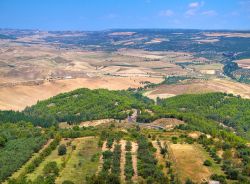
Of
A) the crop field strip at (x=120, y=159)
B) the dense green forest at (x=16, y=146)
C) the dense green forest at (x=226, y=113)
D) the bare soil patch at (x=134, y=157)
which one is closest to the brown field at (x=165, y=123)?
the dense green forest at (x=226, y=113)

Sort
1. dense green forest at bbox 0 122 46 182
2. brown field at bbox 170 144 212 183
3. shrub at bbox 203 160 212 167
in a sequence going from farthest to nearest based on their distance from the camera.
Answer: dense green forest at bbox 0 122 46 182 < shrub at bbox 203 160 212 167 < brown field at bbox 170 144 212 183

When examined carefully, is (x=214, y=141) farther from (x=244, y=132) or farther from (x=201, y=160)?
(x=244, y=132)

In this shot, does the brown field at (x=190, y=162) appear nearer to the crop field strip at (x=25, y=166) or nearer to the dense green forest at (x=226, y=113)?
the crop field strip at (x=25, y=166)

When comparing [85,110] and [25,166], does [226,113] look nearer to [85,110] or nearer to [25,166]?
[85,110]

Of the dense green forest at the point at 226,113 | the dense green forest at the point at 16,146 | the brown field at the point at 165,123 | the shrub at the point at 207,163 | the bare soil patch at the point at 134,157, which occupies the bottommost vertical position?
the dense green forest at the point at 226,113

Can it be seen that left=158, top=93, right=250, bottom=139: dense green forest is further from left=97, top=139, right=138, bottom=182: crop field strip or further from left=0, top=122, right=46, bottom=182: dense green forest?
left=97, top=139, right=138, bottom=182: crop field strip

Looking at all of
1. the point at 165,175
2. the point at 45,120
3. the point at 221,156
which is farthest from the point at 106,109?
the point at 165,175

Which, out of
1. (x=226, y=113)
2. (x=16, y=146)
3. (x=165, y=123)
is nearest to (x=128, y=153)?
(x=16, y=146)

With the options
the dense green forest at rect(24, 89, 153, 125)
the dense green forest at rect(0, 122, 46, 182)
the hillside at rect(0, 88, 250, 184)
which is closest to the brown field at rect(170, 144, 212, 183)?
the hillside at rect(0, 88, 250, 184)

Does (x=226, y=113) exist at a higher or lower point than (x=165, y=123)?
lower
